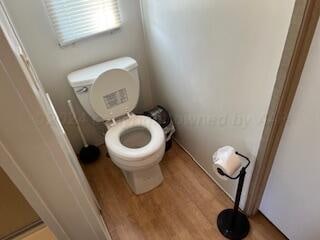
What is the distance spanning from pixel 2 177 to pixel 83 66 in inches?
47.8

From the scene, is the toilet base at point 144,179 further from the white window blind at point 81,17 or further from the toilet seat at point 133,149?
the white window blind at point 81,17

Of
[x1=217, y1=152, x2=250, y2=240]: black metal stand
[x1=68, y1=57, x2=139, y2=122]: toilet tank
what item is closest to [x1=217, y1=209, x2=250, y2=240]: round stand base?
[x1=217, y1=152, x2=250, y2=240]: black metal stand

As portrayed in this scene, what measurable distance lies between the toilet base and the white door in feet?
2.38

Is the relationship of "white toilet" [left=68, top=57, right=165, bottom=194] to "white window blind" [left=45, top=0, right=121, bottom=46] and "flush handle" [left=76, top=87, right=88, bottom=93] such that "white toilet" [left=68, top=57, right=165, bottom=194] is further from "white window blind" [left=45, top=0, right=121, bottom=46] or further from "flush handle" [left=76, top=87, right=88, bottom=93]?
"white window blind" [left=45, top=0, right=121, bottom=46]

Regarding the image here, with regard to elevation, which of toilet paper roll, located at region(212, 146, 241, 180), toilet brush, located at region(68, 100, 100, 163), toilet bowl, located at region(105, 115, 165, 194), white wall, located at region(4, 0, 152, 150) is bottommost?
toilet brush, located at region(68, 100, 100, 163)

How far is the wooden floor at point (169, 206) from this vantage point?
158cm

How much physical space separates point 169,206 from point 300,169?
0.89 m

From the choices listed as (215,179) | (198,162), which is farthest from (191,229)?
(198,162)

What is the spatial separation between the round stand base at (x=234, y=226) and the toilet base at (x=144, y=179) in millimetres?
504

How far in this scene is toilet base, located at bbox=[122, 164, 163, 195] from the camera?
174 cm

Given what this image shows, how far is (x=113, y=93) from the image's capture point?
171 centimetres

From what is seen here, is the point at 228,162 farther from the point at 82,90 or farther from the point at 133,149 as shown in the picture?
the point at 82,90

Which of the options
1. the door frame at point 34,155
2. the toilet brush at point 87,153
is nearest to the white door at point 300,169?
the door frame at point 34,155

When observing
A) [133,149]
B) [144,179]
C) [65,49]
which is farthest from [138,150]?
[65,49]
